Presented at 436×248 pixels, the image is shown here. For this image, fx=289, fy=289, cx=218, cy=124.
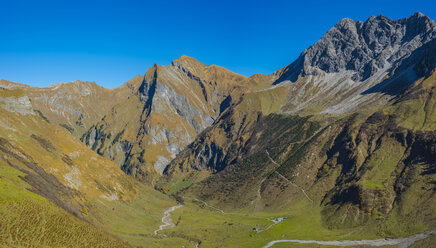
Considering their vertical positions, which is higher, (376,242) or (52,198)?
(52,198)

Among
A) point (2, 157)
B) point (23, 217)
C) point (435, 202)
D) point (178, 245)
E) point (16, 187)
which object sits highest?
point (2, 157)

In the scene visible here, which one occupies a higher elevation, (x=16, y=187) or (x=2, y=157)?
(x=2, y=157)

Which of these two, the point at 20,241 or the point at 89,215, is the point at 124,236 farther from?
the point at 20,241

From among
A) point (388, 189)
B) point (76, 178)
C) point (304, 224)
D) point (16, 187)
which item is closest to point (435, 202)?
point (388, 189)

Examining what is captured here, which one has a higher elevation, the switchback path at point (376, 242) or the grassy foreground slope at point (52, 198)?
the grassy foreground slope at point (52, 198)

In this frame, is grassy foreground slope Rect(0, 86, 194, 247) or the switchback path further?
the switchback path

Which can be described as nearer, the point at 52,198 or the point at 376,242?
the point at 52,198

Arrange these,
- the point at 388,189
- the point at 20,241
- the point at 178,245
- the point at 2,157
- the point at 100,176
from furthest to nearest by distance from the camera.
Result: the point at 100,176
the point at 388,189
the point at 178,245
the point at 2,157
the point at 20,241

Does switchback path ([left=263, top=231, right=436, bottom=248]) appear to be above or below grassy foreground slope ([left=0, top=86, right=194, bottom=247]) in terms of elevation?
below

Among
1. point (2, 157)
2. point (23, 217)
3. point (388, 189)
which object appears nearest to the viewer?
point (23, 217)

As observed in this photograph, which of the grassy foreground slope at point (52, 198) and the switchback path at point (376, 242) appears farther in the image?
the switchback path at point (376, 242)

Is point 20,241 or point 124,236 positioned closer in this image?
point 20,241
